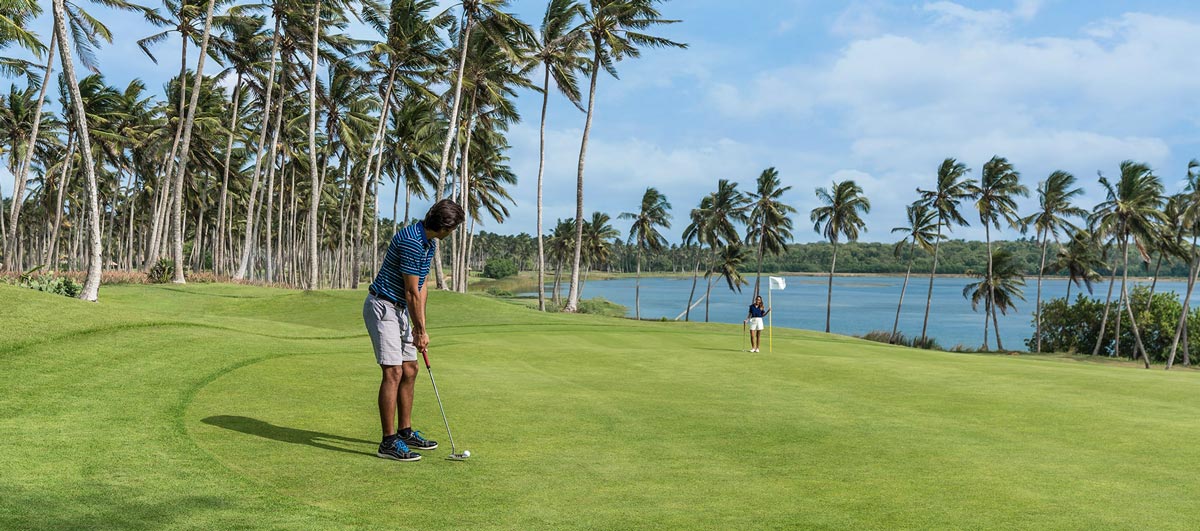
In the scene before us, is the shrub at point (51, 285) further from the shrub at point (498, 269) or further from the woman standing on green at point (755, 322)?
the shrub at point (498, 269)

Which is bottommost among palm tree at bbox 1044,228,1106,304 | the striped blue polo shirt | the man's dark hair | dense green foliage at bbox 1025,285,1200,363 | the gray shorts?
dense green foliage at bbox 1025,285,1200,363

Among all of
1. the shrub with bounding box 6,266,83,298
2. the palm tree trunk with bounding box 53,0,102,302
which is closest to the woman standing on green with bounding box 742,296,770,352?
the palm tree trunk with bounding box 53,0,102,302

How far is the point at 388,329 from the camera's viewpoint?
662 cm

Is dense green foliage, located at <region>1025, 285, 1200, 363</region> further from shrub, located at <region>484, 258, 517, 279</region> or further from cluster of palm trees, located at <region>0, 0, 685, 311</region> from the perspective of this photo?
shrub, located at <region>484, 258, 517, 279</region>

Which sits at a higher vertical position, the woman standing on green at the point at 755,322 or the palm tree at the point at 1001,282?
the palm tree at the point at 1001,282

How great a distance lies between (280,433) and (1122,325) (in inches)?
2764

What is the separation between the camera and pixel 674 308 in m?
109

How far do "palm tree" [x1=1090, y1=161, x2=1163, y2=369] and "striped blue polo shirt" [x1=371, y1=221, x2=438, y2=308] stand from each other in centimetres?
5733

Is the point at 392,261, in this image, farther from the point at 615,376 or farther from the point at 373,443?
the point at 615,376

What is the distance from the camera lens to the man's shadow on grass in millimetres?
6781

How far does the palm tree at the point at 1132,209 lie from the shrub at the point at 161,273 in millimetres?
57500

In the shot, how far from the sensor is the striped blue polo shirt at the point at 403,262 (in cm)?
655

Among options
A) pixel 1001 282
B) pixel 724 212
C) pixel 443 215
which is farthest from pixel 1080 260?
pixel 443 215

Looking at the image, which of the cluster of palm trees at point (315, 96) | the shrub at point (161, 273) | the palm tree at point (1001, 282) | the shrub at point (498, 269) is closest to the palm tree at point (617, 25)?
the cluster of palm trees at point (315, 96)
